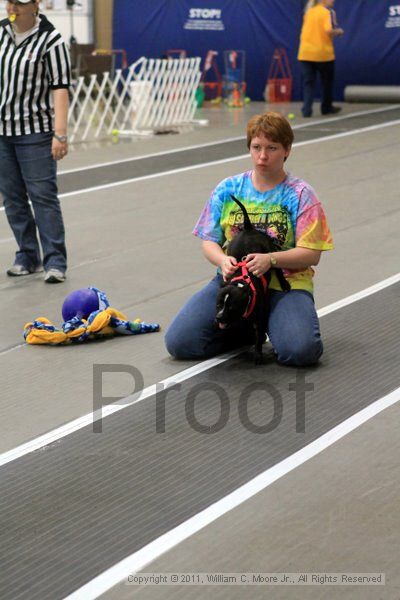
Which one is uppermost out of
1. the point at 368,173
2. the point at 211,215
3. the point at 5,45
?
the point at 5,45

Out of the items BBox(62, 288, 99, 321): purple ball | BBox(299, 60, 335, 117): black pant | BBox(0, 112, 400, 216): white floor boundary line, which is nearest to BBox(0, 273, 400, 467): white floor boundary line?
BBox(62, 288, 99, 321): purple ball

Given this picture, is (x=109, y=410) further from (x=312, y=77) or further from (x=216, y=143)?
(x=312, y=77)

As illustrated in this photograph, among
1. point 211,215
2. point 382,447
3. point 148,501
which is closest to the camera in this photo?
point 148,501

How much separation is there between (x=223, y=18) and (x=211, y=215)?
15.1m

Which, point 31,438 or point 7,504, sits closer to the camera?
point 7,504

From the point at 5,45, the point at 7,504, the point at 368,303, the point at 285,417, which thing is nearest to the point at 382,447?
the point at 285,417

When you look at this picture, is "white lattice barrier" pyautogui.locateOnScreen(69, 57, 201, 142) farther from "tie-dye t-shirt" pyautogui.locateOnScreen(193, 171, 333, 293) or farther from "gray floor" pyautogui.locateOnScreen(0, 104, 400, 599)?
"tie-dye t-shirt" pyautogui.locateOnScreen(193, 171, 333, 293)

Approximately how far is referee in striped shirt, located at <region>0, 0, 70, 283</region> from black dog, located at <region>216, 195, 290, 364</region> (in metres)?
1.93

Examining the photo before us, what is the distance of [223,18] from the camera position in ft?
63.3

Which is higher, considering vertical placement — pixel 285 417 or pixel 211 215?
pixel 211 215

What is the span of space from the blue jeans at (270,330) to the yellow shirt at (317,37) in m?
11.0

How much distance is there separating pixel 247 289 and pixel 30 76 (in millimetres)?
2433

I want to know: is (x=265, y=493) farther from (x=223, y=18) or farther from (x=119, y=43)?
(x=119, y=43)

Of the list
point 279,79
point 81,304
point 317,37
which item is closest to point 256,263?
point 81,304
